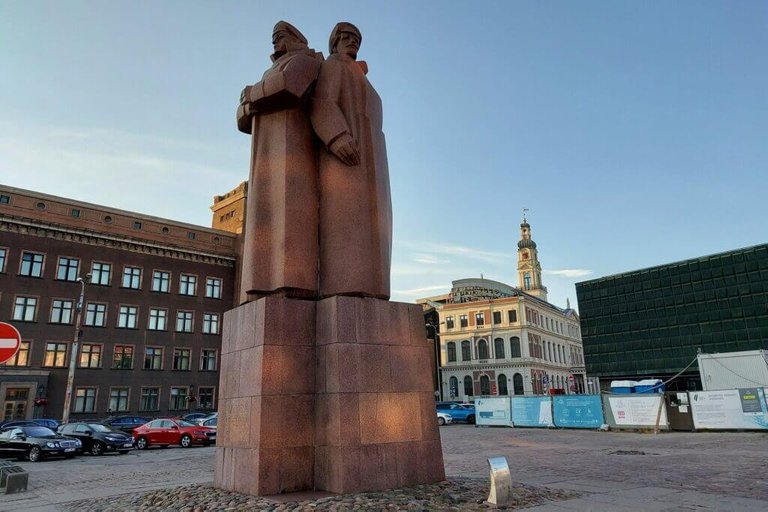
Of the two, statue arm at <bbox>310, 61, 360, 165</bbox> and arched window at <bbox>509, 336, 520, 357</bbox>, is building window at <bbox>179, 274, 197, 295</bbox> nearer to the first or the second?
statue arm at <bbox>310, 61, 360, 165</bbox>

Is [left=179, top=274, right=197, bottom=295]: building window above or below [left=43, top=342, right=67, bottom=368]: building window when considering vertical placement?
above

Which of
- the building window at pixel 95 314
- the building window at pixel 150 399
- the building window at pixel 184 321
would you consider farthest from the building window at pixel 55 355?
the building window at pixel 184 321

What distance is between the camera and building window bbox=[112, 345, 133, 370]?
4509 cm

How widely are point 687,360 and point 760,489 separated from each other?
175 feet

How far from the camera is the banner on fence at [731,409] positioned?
2548 centimetres

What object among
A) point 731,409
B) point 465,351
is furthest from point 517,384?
point 731,409

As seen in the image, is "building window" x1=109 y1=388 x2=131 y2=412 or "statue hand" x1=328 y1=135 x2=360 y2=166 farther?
"building window" x1=109 y1=388 x2=131 y2=412

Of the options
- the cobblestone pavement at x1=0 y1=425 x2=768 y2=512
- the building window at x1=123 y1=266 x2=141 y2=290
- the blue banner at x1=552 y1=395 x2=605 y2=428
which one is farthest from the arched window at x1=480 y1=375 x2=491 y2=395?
the cobblestone pavement at x1=0 y1=425 x2=768 y2=512

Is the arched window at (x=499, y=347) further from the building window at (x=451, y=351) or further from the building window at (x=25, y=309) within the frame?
the building window at (x=25, y=309)

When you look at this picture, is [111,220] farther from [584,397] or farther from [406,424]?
[406,424]

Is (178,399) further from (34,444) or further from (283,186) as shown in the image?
(283,186)

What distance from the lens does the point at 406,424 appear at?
8672mm

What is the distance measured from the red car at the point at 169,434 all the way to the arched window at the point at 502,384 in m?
56.2

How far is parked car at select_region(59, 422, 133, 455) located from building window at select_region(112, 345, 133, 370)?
2216 centimetres
